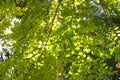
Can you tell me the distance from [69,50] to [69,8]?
545 millimetres

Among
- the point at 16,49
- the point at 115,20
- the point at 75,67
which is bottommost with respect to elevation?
the point at 115,20

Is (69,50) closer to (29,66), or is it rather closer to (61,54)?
(61,54)

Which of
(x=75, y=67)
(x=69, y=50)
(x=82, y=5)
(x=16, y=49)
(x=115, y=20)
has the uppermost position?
(x=82, y=5)

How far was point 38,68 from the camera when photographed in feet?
7.64

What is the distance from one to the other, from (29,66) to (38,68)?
0.11m

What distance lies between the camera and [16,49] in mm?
2334

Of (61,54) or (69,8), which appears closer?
(69,8)

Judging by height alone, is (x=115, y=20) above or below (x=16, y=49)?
below

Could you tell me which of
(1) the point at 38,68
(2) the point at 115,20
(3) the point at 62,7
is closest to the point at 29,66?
(1) the point at 38,68

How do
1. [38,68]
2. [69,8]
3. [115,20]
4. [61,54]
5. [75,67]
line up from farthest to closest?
1. [115,20]
2. [75,67]
3. [61,54]
4. [38,68]
5. [69,8]

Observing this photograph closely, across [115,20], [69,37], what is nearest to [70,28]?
[69,37]

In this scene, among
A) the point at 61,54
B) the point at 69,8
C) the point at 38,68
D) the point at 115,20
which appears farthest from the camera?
the point at 115,20

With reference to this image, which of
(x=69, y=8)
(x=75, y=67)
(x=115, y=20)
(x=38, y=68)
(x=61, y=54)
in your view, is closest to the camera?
(x=69, y=8)

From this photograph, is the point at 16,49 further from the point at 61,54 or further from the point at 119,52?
the point at 119,52
